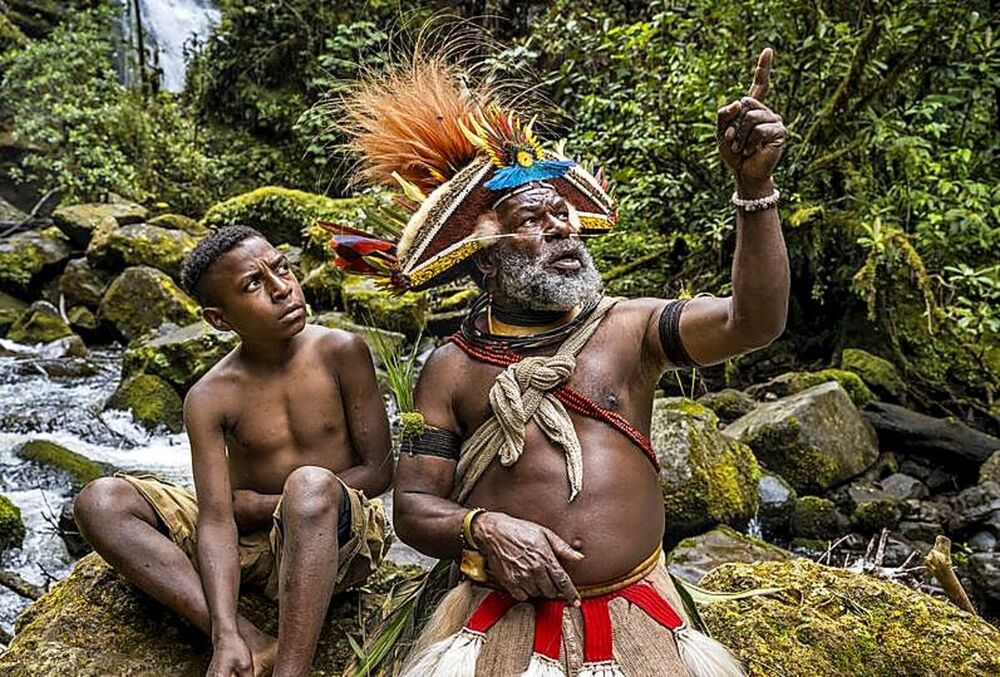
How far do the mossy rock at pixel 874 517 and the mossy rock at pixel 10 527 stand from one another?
17.6ft

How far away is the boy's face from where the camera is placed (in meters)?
2.65

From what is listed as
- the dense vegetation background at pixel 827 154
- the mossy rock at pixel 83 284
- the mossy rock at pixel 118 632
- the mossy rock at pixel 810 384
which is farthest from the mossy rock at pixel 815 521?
the mossy rock at pixel 83 284

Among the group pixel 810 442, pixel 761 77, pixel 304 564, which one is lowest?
pixel 810 442

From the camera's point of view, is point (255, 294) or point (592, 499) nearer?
point (592, 499)

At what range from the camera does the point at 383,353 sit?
8.59ft

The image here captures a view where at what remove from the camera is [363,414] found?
2.85 meters

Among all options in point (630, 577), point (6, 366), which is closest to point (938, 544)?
point (630, 577)

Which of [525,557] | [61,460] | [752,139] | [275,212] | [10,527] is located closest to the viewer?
[752,139]

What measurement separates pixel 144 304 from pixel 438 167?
30.0ft

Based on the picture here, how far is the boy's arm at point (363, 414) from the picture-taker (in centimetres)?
283

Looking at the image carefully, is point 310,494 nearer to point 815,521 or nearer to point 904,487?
point 815,521

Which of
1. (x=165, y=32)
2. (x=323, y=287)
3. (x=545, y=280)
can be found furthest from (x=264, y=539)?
(x=165, y=32)

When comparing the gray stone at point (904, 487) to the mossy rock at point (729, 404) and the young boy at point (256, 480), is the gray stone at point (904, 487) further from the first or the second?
the young boy at point (256, 480)

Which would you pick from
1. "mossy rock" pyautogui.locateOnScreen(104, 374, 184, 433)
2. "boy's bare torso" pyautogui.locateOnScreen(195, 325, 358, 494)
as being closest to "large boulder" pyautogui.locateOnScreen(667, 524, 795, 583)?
"boy's bare torso" pyautogui.locateOnScreen(195, 325, 358, 494)
